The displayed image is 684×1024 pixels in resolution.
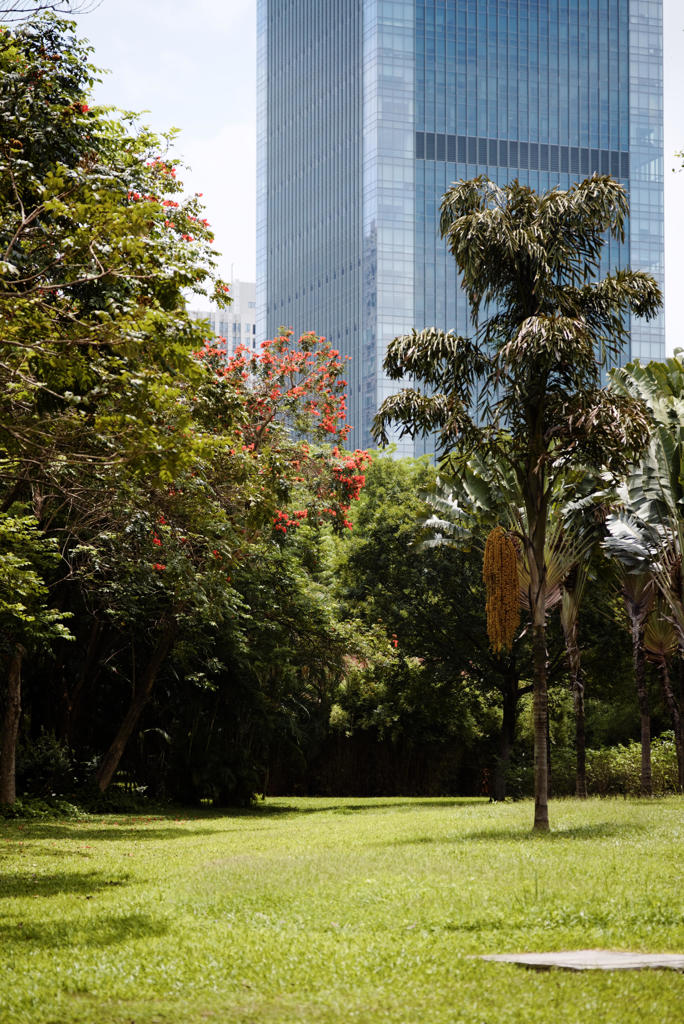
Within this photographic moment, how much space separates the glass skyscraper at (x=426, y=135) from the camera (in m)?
102

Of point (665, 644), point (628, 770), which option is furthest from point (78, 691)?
point (628, 770)

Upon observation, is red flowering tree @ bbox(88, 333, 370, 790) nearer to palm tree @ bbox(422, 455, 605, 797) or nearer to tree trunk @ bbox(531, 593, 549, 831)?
palm tree @ bbox(422, 455, 605, 797)

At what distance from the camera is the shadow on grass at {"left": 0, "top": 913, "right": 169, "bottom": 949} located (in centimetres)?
764

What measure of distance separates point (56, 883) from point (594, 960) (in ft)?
18.8

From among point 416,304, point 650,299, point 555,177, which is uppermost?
point 555,177

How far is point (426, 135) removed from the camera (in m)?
104

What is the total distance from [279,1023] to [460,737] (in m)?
23.6

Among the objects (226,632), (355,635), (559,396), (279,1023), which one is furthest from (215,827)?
(279,1023)

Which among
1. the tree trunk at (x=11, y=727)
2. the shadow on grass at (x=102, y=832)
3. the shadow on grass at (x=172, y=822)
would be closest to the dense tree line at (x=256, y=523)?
the tree trunk at (x=11, y=727)

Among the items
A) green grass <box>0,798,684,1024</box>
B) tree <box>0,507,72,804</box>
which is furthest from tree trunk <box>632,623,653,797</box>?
tree <box>0,507,72,804</box>

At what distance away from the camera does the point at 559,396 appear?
46.3 ft

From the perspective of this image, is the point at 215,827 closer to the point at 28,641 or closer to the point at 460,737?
the point at 28,641

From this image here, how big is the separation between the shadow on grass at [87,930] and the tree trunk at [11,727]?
893cm

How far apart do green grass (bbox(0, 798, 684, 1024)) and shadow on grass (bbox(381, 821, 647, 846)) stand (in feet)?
0.15
